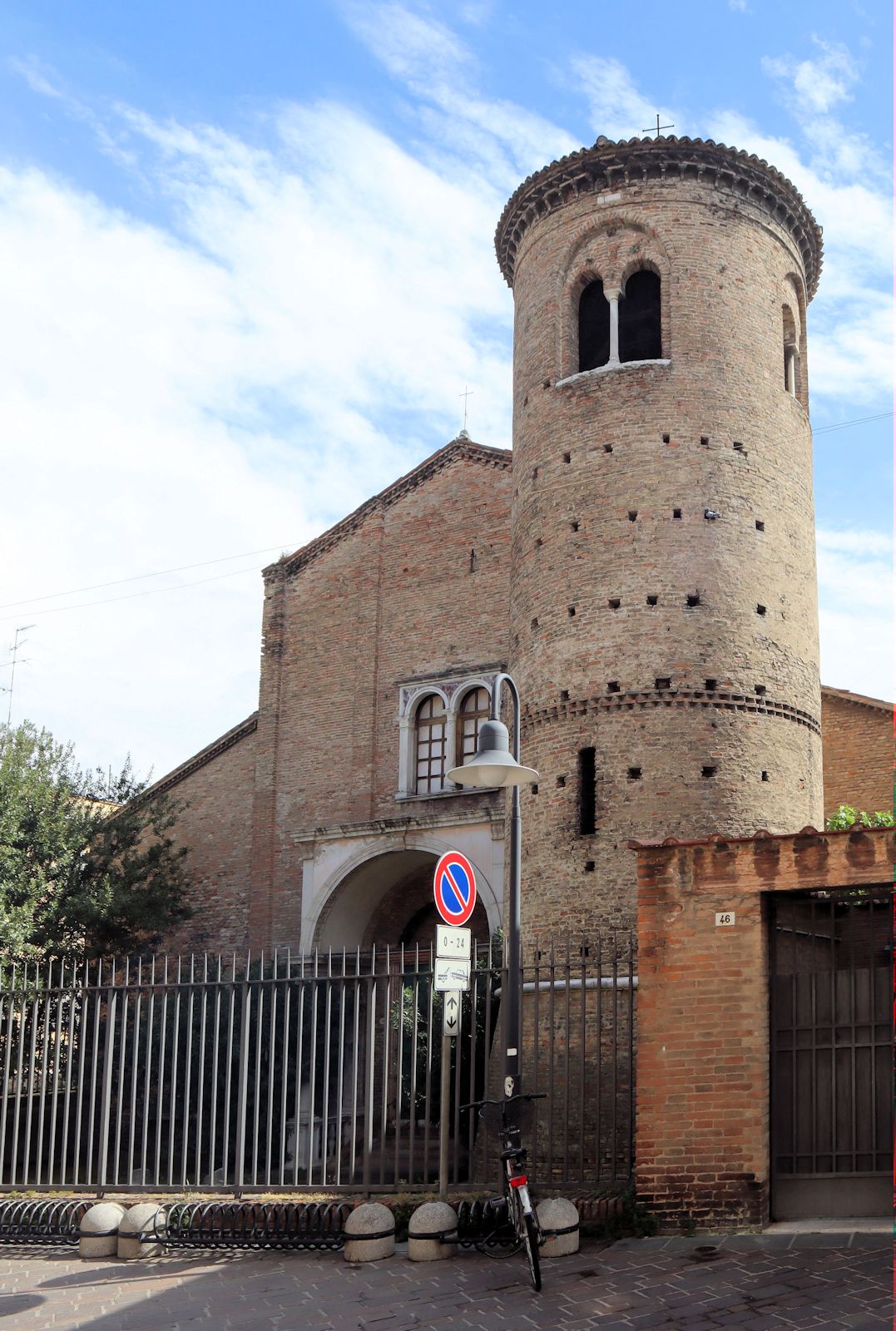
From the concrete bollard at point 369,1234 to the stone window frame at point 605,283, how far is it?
10346mm

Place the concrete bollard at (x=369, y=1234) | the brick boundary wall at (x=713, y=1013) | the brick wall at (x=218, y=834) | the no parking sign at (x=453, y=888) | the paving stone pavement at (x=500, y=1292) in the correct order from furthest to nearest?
the brick wall at (x=218, y=834), the no parking sign at (x=453, y=888), the concrete bollard at (x=369, y=1234), the brick boundary wall at (x=713, y=1013), the paving stone pavement at (x=500, y=1292)

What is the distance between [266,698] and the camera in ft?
81.2

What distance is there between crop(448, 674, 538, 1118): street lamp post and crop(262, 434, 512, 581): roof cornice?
14.1 metres

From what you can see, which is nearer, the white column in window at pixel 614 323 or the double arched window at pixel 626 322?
the white column in window at pixel 614 323

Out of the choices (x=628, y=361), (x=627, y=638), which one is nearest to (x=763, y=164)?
(x=628, y=361)

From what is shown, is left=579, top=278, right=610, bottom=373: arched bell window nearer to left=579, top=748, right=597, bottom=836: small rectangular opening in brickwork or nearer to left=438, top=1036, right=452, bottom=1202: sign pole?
left=579, top=748, right=597, bottom=836: small rectangular opening in brickwork

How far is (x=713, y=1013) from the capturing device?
953cm

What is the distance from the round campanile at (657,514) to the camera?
48.9 ft

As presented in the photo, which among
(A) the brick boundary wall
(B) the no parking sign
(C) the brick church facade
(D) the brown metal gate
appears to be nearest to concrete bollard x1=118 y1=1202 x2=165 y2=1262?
(B) the no parking sign

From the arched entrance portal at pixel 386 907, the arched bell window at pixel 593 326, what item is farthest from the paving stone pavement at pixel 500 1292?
the arched entrance portal at pixel 386 907

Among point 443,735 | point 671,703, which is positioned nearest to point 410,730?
point 443,735

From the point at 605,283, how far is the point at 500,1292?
40.1 ft

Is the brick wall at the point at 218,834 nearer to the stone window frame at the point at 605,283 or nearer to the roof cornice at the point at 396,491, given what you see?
→ the roof cornice at the point at 396,491

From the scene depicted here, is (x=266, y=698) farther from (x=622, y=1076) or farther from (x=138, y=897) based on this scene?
(x=622, y=1076)
